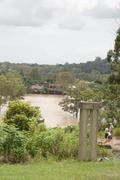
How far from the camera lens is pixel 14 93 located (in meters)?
87.1

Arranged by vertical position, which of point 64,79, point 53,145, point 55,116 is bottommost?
point 55,116

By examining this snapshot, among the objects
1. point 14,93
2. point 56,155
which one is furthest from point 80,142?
point 14,93

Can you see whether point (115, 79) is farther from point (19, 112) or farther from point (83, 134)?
point (83, 134)

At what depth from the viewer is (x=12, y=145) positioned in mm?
11047

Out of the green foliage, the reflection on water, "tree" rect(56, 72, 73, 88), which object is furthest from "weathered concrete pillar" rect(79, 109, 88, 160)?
"tree" rect(56, 72, 73, 88)

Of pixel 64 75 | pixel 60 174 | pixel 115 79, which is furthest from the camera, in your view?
pixel 64 75

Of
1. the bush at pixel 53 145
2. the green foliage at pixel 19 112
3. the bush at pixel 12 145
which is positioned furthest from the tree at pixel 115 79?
the bush at pixel 12 145

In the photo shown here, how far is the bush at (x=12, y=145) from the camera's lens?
35.9ft

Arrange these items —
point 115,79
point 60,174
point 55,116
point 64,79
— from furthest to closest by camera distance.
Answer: point 64,79 → point 55,116 → point 115,79 → point 60,174

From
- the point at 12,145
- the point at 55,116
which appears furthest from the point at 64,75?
the point at 12,145

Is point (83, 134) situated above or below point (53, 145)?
above

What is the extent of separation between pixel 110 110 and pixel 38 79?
116 m

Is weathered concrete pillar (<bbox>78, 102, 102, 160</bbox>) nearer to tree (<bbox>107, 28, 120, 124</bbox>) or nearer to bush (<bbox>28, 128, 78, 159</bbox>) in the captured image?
bush (<bbox>28, 128, 78, 159</bbox>)

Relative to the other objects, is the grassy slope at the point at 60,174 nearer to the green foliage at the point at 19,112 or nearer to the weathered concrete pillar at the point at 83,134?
the weathered concrete pillar at the point at 83,134
